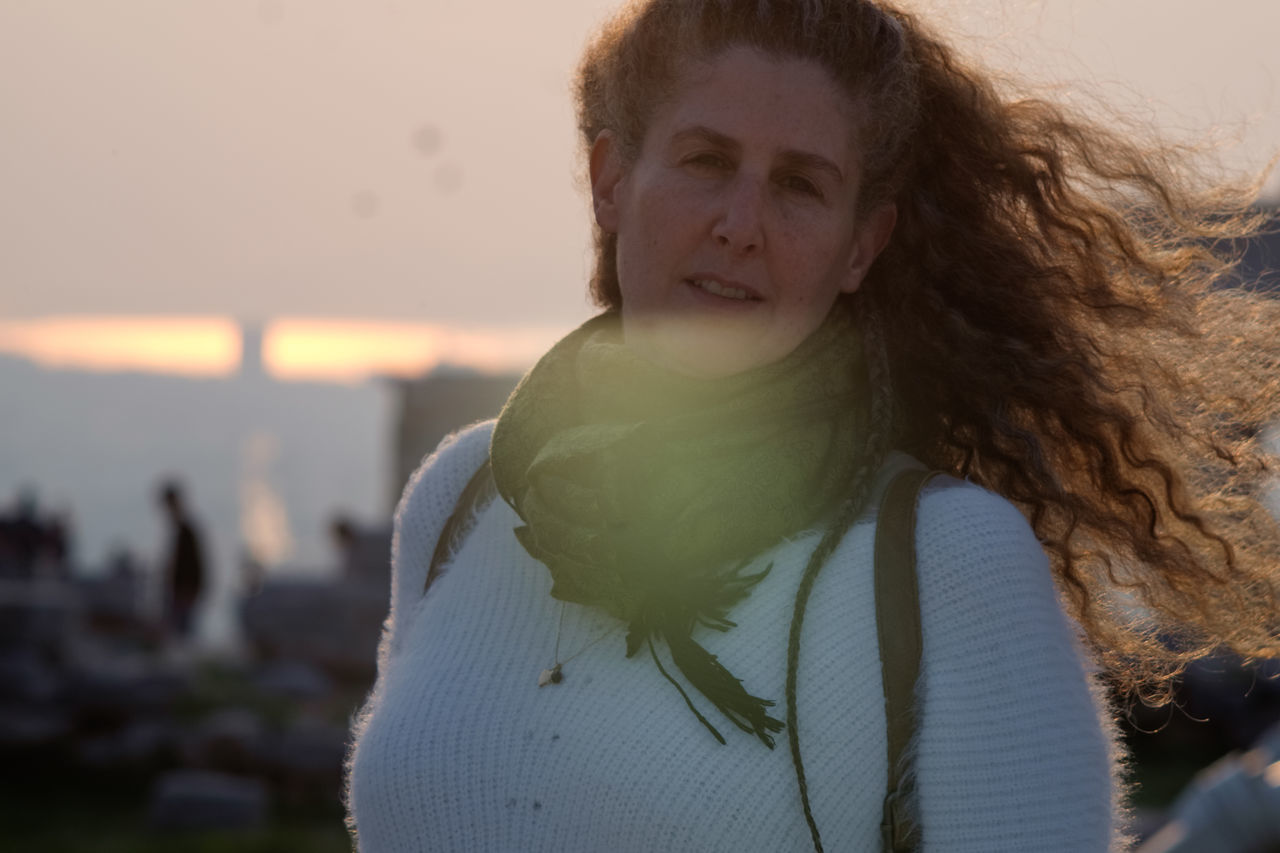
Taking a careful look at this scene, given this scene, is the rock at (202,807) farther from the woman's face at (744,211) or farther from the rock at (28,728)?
the woman's face at (744,211)

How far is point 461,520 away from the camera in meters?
2.78

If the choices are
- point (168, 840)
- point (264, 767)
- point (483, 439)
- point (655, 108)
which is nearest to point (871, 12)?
point (655, 108)

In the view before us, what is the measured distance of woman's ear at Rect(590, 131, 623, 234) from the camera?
2.57 m

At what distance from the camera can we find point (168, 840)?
9.26 metres

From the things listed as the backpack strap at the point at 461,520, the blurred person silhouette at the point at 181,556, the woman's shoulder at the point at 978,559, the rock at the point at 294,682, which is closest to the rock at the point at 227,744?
the rock at the point at 294,682

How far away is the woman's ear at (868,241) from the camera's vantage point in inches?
95.3

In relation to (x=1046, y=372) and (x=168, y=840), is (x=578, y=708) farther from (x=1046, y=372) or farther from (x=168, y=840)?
(x=168, y=840)

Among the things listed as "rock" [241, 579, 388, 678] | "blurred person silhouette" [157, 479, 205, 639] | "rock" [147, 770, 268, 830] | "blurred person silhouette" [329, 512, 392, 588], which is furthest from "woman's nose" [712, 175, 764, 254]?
"blurred person silhouette" [329, 512, 392, 588]

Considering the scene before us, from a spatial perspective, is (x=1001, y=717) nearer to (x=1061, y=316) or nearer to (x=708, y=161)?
(x=1061, y=316)

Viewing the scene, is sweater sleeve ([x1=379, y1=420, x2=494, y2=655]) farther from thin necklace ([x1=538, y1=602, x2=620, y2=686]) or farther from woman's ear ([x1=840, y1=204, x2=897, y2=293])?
woman's ear ([x1=840, y1=204, x2=897, y2=293])

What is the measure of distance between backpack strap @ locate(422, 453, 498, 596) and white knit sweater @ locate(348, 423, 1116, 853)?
30cm

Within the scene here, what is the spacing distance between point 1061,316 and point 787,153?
0.62m

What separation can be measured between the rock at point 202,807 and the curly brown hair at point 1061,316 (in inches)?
316

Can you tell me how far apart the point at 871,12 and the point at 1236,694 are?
10665mm
